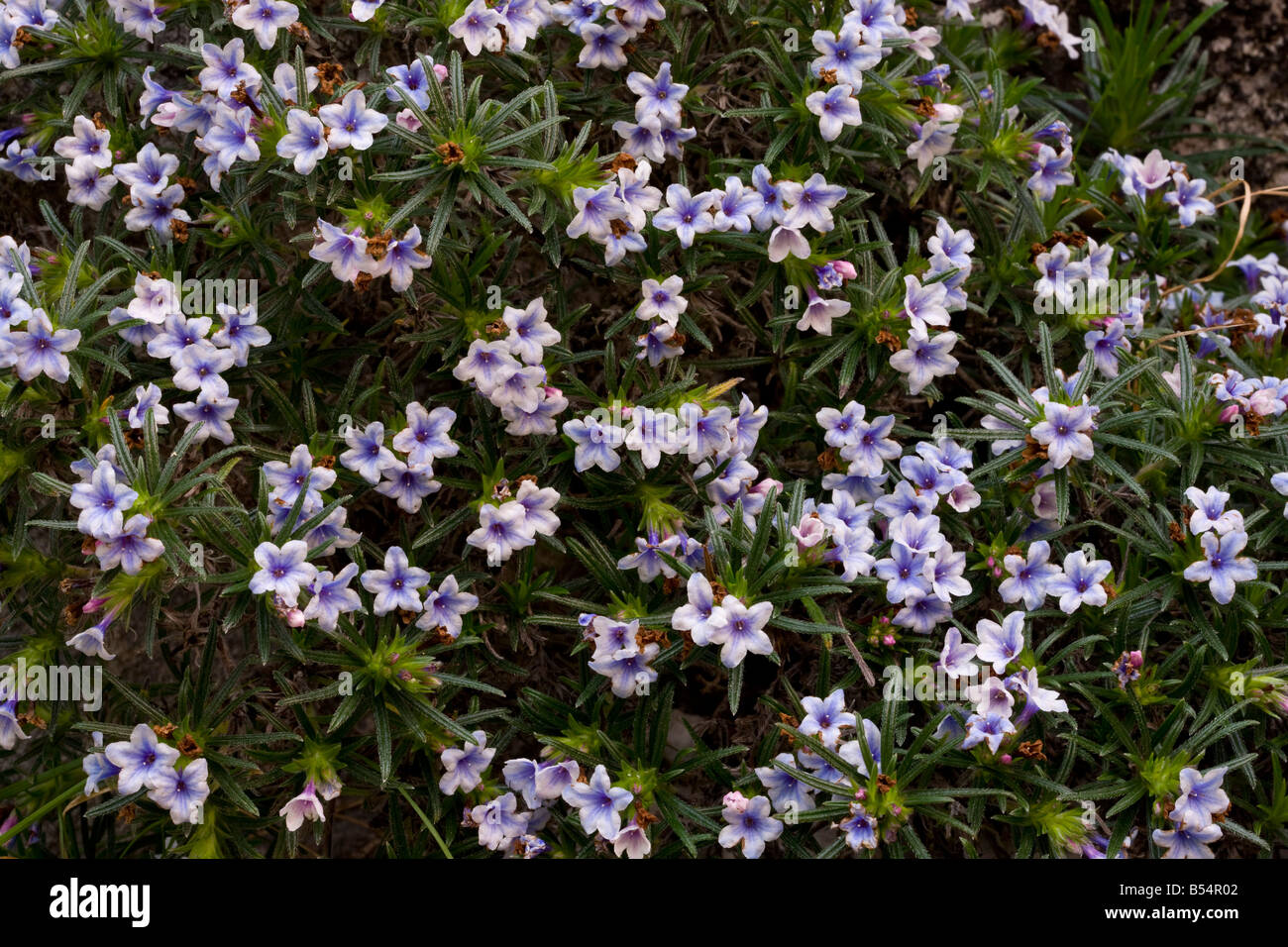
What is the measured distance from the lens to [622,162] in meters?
3.00

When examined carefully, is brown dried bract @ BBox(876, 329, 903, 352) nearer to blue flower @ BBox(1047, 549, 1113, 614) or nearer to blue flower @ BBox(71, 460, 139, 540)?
blue flower @ BBox(1047, 549, 1113, 614)

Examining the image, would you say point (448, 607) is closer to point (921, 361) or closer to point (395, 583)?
point (395, 583)

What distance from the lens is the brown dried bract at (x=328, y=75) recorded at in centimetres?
300

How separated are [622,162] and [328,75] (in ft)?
2.63

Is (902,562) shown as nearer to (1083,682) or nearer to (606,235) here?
(1083,682)

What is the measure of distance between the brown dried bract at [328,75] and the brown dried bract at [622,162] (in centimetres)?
76

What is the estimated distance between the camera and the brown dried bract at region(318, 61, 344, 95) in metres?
3.00

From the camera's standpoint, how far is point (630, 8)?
317 cm

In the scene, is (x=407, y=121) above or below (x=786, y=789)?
above

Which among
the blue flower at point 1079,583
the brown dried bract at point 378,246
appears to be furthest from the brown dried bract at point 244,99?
the blue flower at point 1079,583

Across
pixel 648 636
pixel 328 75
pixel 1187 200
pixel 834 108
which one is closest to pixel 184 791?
pixel 648 636

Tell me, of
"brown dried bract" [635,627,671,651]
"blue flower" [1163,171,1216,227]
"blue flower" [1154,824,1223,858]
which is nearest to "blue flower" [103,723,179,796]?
"brown dried bract" [635,627,671,651]

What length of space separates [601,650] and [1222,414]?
72.2 inches
